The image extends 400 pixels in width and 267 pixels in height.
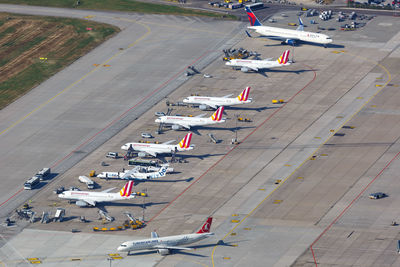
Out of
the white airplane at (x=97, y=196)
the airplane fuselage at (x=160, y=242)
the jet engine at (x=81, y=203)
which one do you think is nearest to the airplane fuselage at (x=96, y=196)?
the white airplane at (x=97, y=196)

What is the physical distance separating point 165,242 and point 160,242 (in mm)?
954

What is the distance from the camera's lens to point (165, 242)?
178 meters

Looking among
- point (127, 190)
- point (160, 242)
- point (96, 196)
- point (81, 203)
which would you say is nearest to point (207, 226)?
point (160, 242)

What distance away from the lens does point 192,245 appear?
182 m

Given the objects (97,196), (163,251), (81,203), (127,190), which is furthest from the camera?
(81,203)

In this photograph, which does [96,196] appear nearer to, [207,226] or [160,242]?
[160,242]

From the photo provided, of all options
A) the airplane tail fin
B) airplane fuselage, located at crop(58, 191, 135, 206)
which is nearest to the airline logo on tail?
airplane fuselage, located at crop(58, 191, 135, 206)

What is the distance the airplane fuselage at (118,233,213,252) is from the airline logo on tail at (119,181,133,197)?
18947 millimetres

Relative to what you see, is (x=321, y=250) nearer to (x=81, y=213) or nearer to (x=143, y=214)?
(x=143, y=214)

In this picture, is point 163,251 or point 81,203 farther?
point 81,203

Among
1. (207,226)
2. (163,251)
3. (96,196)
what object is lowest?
(163,251)

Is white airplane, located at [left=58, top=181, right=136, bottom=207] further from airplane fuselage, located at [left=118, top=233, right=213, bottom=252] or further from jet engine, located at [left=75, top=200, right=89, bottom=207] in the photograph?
airplane fuselage, located at [left=118, top=233, right=213, bottom=252]

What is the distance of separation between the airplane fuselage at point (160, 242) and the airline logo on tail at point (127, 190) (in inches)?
746

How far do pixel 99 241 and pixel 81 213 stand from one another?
562 inches
